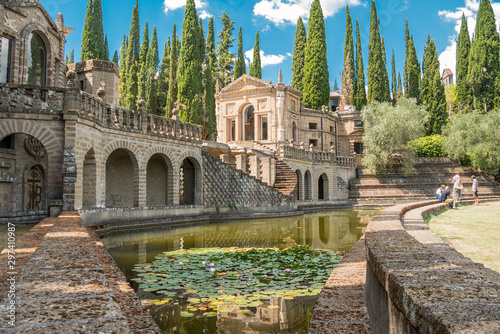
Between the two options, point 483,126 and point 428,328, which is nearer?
point 428,328

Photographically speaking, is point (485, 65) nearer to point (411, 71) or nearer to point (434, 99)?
point (434, 99)

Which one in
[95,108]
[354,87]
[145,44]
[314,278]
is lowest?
[314,278]

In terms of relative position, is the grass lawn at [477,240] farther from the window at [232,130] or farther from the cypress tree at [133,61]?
the cypress tree at [133,61]

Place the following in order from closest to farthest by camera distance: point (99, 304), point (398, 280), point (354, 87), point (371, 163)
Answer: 1. point (99, 304)
2. point (398, 280)
3. point (371, 163)
4. point (354, 87)

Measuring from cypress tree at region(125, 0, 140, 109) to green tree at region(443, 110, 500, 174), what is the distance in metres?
34.9

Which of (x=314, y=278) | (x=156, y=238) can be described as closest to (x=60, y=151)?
(x=156, y=238)

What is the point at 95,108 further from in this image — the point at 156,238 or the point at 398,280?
the point at 398,280

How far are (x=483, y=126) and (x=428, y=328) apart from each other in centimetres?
3899

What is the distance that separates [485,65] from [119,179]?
141 ft

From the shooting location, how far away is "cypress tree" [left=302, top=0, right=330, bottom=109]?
4722 centimetres

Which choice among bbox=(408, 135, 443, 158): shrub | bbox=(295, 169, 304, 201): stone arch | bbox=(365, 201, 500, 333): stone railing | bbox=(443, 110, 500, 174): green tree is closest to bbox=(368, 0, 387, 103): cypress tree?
bbox=(408, 135, 443, 158): shrub

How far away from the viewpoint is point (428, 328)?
164 centimetres

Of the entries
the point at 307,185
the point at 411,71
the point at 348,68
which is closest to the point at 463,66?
the point at 411,71

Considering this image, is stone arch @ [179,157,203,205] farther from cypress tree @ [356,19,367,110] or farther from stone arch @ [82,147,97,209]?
cypress tree @ [356,19,367,110]
